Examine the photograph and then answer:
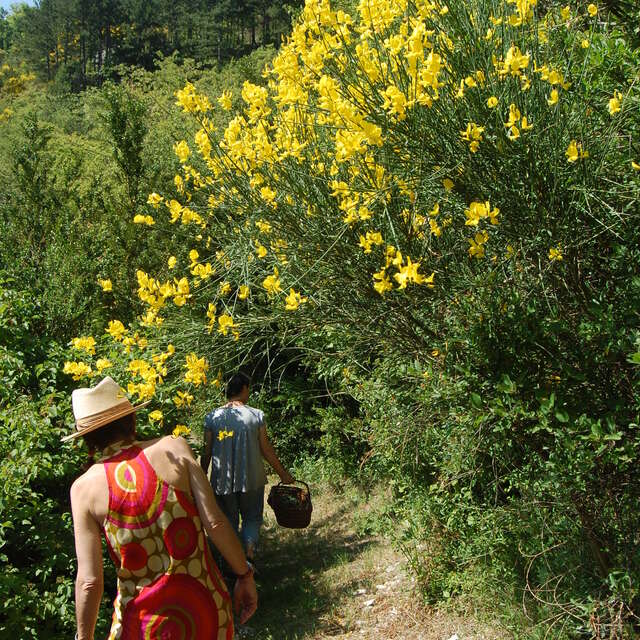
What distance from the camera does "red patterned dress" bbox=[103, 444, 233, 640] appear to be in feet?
7.50

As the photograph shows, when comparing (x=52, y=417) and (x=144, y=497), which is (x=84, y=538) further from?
(x=52, y=417)

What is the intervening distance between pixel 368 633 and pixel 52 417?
2.25 metres

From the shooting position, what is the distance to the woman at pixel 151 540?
7.50 ft

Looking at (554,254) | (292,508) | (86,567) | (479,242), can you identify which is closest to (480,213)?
(479,242)

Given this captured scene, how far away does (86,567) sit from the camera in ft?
7.48

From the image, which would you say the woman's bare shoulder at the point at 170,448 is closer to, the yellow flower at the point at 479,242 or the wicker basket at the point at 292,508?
the yellow flower at the point at 479,242

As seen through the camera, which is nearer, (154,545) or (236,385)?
(154,545)

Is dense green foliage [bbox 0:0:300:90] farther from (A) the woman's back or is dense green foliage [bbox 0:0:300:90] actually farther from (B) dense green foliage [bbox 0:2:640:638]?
(A) the woman's back

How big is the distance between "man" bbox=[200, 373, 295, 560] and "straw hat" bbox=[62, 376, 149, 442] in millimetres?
1863

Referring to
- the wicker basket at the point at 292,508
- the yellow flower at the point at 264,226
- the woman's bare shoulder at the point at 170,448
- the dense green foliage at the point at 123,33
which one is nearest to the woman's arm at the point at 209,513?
the woman's bare shoulder at the point at 170,448

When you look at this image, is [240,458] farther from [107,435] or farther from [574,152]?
[574,152]

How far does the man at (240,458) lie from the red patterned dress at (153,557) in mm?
1976

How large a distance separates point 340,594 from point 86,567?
2.74 meters

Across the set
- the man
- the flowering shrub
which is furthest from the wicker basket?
the flowering shrub
